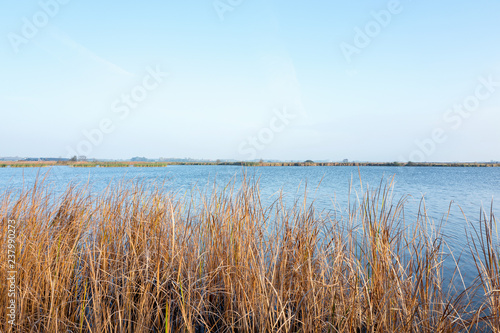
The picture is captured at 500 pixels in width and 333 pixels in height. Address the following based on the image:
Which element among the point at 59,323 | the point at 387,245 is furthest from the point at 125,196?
the point at 387,245

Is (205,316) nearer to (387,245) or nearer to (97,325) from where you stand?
(97,325)

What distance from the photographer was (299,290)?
A: 2.46 metres

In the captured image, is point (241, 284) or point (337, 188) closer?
point (241, 284)

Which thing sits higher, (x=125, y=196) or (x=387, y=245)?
(x=125, y=196)

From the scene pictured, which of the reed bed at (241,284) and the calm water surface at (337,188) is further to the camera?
the calm water surface at (337,188)

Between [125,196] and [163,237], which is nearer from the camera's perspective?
[163,237]

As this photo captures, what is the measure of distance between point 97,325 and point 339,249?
6.43ft

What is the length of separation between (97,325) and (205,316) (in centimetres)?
89

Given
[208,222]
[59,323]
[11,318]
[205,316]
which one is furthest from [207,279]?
[11,318]

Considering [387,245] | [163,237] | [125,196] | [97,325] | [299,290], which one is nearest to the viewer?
[97,325]

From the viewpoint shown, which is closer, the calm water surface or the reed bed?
the reed bed

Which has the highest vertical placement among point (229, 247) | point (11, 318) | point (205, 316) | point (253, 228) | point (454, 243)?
point (253, 228)

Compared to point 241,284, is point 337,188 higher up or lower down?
lower down

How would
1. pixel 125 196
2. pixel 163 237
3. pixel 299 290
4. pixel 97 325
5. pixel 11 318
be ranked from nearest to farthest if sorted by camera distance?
pixel 97 325, pixel 11 318, pixel 299 290, pixel 163 237, pixel 125 196
